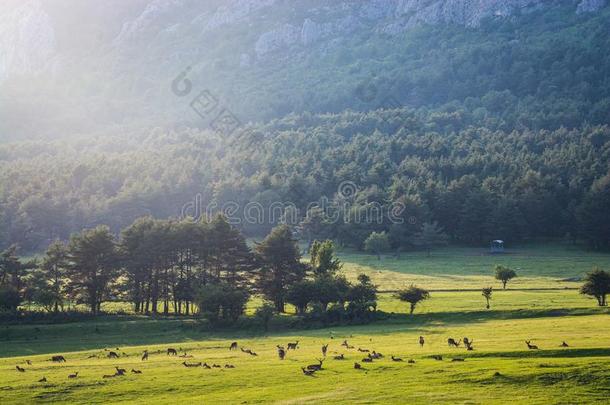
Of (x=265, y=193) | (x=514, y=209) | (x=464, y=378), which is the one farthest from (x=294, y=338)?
(x=265, y=193)

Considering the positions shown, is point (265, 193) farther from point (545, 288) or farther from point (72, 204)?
point (545, 288)

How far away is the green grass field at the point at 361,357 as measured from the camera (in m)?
40.7

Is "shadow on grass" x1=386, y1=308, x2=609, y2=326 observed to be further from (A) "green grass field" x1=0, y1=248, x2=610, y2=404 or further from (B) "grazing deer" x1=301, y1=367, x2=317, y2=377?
(B) "grazing deer" x1=301, y1=367, x2=317, y2=377

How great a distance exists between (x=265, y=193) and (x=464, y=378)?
14847cm

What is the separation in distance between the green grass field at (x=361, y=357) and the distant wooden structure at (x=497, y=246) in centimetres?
5071

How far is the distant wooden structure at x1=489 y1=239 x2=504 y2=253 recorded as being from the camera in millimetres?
143150

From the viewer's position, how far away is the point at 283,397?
39.9 meters

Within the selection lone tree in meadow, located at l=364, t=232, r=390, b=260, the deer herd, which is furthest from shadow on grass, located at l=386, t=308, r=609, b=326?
lone tree in meadow, located at l=364, t=232, r=390, b=260

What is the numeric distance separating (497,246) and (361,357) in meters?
107

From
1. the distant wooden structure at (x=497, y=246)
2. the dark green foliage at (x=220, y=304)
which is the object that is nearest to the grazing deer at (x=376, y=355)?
the dark green foliage at (x=220, y=304)

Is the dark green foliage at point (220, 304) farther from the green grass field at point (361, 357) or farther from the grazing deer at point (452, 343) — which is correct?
the grazing deer at point (452, 343)

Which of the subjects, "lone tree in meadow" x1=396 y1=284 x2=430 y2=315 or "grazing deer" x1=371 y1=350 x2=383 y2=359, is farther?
"lone tree in meadow" x1=396 y1=284 x2=430 y2=315

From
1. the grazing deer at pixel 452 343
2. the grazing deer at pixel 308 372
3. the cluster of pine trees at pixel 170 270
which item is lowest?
the grazing deer at pixel 308 372

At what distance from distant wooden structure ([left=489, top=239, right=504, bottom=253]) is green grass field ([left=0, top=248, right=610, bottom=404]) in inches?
1997
